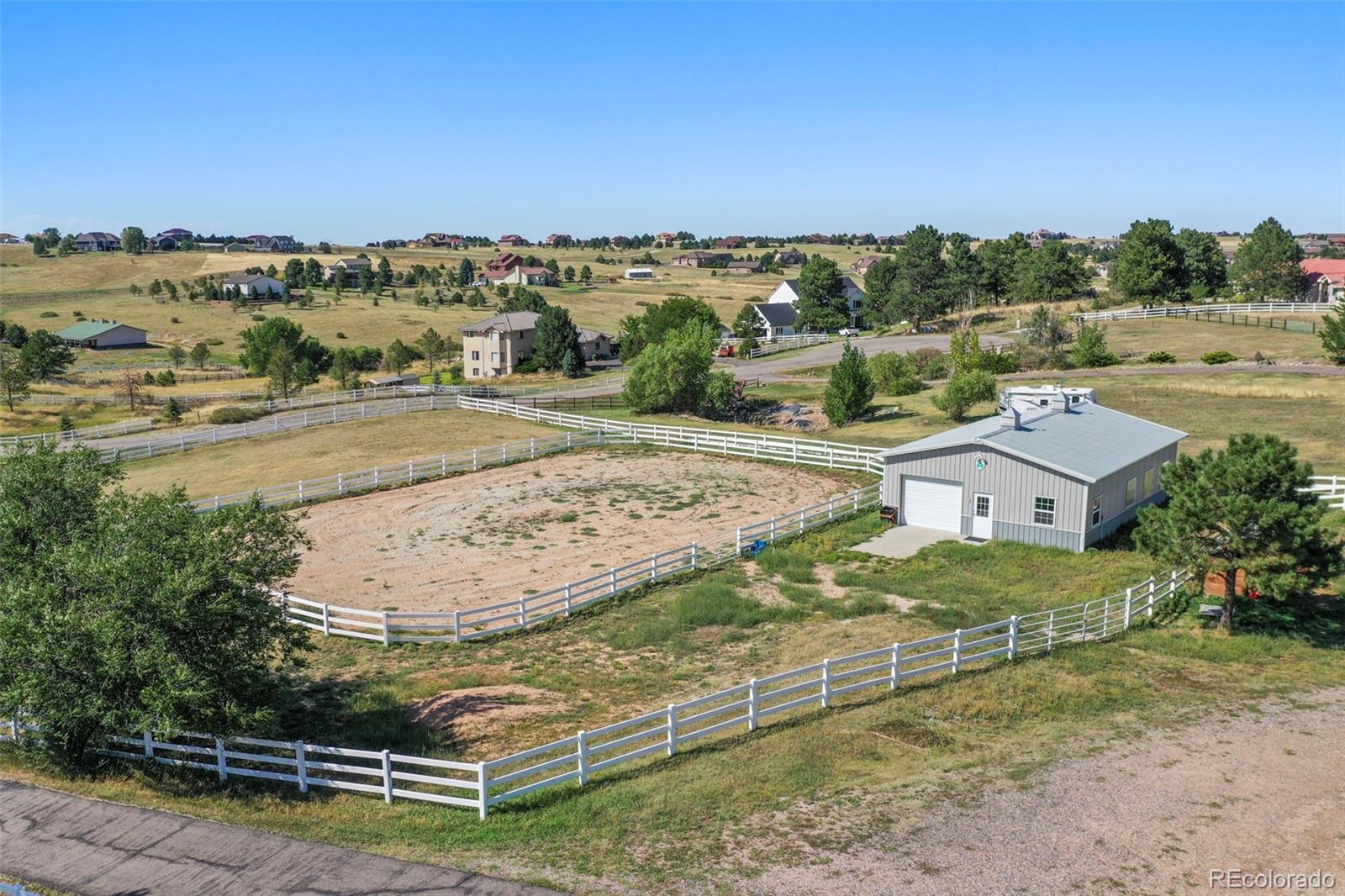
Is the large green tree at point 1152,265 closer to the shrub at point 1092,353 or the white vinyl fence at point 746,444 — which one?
the shrub at point 1092,353

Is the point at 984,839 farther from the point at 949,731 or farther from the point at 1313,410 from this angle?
the point at 1313,410

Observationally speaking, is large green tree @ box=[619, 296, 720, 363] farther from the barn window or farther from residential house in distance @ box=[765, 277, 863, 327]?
the barn window

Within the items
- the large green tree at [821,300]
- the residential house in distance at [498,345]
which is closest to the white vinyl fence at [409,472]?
the residential house in distance at [498,345]

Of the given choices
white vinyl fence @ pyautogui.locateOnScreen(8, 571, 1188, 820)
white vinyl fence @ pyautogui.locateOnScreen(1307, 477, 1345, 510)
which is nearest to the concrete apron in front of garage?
white vinyl fence @ pyautogui.locateOnScreen(8, 571, 1188, 820)

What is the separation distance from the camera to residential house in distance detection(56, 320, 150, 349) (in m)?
112

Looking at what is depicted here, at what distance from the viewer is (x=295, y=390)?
3150 inches

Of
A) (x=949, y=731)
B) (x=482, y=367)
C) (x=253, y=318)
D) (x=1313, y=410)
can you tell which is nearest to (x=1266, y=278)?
Answer: (x=1313, y=410)

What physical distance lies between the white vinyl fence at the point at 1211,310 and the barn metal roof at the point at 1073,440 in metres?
54.0

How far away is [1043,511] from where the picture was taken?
103 feet

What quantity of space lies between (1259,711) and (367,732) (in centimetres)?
1685

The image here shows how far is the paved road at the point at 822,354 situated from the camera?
3155 inches

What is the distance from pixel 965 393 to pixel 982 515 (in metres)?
19.5

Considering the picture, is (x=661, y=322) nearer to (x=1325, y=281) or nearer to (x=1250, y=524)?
(x=1325, y=281)

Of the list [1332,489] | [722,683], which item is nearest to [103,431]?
[722,683]
